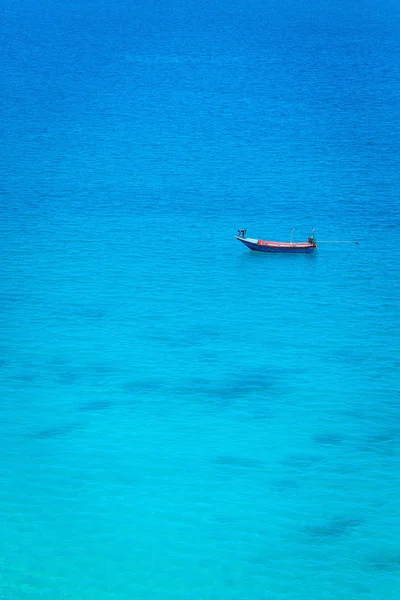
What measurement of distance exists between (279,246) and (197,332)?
16.7 m

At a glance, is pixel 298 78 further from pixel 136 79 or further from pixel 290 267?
pixel 290 267

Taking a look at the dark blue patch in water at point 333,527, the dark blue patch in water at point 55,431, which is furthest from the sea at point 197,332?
the dark blue patch in water at point 55,431

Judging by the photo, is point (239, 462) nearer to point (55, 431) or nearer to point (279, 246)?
point (55, 431)

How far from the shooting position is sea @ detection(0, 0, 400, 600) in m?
43.0

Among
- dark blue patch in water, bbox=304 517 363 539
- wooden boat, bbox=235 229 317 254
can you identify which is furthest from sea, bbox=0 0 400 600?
wooden boat, bbox=235 229 317 254

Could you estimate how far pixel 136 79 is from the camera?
126062mm

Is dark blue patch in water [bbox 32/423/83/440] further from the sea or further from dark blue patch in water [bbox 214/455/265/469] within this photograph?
dark blue patch in water [bbox 214/455/265/469]

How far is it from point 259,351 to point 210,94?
6820cm

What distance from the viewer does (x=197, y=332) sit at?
210 feet

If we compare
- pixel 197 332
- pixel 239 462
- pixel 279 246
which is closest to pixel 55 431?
pixel 239 462

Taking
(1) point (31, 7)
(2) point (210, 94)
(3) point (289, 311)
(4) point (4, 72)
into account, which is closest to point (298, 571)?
(3) point (289, 311)

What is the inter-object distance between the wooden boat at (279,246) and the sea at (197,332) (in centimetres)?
97

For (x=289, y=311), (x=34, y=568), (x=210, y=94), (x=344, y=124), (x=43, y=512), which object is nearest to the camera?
(x=34, y=568)

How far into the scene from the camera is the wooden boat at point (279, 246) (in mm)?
77500
